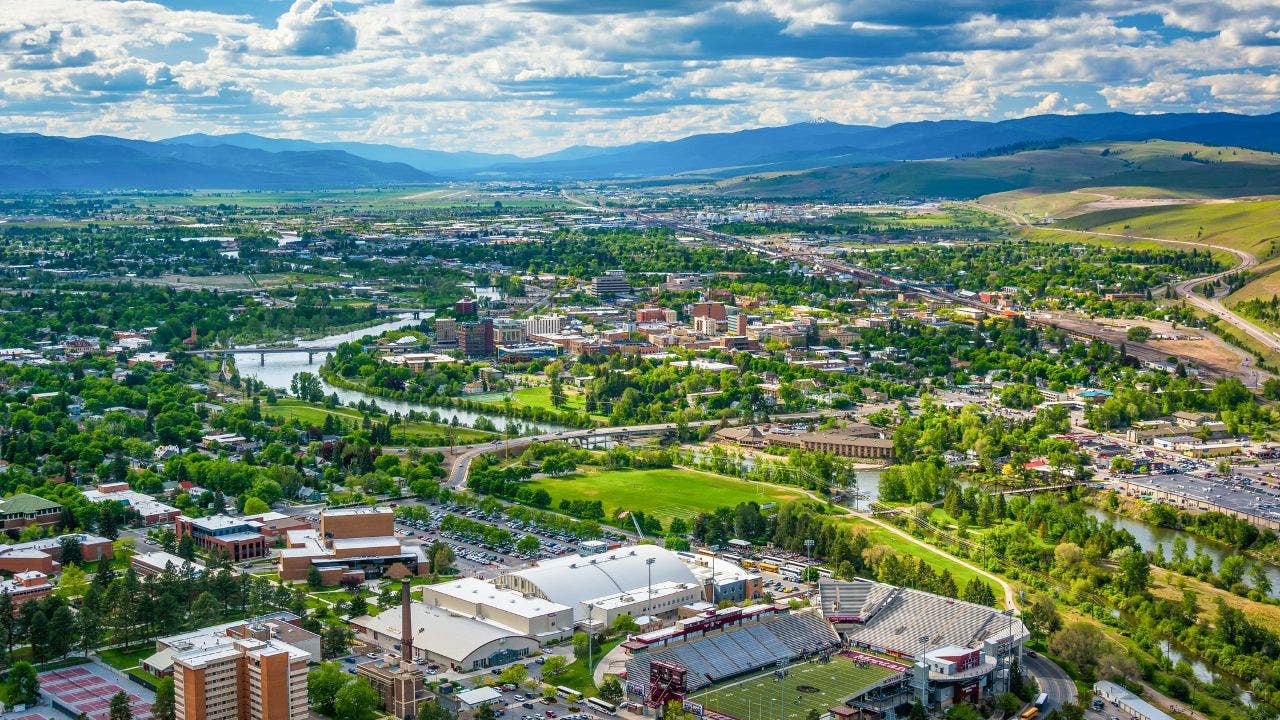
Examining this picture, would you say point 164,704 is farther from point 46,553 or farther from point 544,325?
point 544,325

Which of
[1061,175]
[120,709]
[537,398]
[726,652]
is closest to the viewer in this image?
[120,709]

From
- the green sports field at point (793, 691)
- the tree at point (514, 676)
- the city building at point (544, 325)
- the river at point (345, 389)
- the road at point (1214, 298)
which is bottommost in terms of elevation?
the river at point (345, 389)

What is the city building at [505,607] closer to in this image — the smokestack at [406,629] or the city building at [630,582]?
the city building at [630,582]

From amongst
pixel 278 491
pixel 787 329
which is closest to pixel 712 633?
pixel 278 491

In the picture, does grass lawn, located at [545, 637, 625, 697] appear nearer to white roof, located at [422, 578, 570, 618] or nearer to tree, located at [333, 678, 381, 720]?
white roof, located at [422, 578, 570, 618]

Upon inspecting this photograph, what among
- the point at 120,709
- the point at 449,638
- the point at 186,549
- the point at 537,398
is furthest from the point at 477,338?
the point at 120,709

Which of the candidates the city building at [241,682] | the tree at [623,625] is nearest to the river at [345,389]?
the tree at [623,625]
